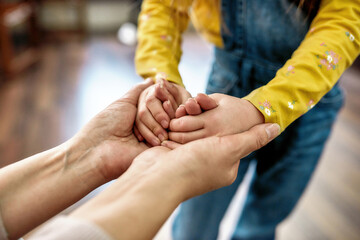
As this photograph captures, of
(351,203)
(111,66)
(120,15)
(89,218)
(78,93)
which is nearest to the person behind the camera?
(89,218)

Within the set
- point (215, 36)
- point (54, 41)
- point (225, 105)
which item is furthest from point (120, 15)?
point (225, 105)

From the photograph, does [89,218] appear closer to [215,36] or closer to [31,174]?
[31,174]

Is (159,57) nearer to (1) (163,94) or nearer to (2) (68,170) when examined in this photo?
(1) (163,94)

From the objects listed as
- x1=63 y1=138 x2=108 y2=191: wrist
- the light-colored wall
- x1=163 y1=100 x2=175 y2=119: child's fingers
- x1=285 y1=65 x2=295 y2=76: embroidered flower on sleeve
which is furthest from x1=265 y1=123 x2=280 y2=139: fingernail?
the light-colored wall

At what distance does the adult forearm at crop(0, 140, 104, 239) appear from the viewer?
551mm

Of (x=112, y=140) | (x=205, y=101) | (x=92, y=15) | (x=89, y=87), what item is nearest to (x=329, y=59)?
(x=205, y=101)

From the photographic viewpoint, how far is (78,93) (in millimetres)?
2227

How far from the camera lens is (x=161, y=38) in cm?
77

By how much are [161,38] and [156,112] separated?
0.22 m

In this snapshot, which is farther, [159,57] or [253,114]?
[159,57]

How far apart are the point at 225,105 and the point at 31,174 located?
0.41 metres

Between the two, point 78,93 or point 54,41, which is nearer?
point 78,93

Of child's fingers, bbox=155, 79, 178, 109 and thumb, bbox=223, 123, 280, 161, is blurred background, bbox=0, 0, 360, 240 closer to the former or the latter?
child's fingers, bbox=155, 79, 178, 109

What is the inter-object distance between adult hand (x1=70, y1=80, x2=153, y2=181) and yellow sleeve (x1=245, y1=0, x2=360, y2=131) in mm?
277
